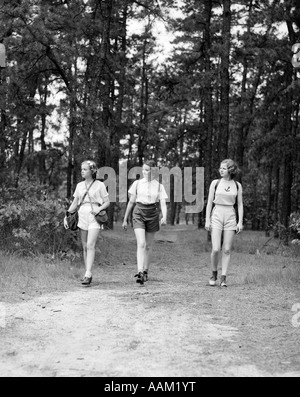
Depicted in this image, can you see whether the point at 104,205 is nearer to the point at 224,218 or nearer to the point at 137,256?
the point at 137,256

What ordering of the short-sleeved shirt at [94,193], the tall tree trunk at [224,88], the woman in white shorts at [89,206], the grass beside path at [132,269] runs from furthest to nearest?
the tall tree trunk at [224,88]
the short-sleeved shirt at [94,193]
the woman in white shorts at [89,206]
the grass beside path at [132,269]

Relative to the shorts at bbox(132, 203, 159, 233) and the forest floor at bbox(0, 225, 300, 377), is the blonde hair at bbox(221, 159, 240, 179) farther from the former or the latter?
the forest floor at bbox(0, 225, 300, 377)

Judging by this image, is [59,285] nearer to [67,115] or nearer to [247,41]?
[67,115]

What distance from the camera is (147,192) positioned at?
29.7 feet

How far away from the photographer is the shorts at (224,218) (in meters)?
8.67

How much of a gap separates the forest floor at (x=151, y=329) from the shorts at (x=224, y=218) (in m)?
1.01

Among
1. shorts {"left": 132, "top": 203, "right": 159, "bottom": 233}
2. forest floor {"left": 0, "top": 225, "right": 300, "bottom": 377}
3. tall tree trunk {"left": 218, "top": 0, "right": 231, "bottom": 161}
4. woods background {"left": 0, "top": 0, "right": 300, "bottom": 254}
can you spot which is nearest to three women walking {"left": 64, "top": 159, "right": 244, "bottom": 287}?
shorts {"left": 132, "top": 203, "right": 159, "bottom": 233}

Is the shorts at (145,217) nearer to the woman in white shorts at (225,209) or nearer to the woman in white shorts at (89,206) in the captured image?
the woman in white shorts at (89,206)

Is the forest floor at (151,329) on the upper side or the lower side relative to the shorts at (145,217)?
lower

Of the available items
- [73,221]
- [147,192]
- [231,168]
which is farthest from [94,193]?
[231,168]

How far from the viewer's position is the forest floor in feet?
13.6

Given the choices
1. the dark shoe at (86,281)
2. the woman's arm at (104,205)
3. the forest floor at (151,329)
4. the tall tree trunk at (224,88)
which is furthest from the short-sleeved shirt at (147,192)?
the tall tree trunk at (224,88)

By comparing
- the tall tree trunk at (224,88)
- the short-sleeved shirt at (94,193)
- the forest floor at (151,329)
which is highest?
the tall tree trunk at (224,88)

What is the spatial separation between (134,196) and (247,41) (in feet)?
31.8
